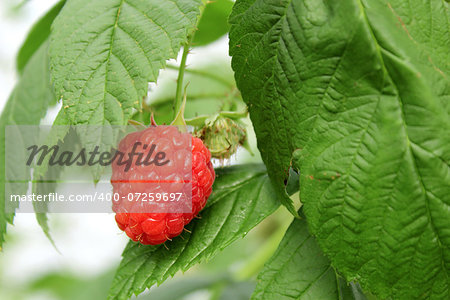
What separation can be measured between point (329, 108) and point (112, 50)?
29 cm

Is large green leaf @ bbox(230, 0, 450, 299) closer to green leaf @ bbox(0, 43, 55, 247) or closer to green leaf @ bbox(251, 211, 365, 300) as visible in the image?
green leaf @ bbox(251, 211, 365, 300)

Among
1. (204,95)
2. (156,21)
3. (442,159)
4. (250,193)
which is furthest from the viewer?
(204,95)

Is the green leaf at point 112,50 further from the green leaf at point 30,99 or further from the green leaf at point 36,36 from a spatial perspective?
the green leaf at point 36,36

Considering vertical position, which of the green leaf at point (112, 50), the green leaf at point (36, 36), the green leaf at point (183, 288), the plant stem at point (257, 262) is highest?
the green leaf at point (36, 36)

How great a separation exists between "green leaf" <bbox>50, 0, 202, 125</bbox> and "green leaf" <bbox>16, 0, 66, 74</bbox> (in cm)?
43

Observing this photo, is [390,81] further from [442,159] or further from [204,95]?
[204,95]

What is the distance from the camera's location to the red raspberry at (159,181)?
739mm

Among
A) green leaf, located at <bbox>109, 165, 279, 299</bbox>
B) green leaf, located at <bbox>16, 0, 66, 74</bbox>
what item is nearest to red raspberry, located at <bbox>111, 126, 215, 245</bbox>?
green leaf, located at <bbox>109, 165, 279, 299</bbox>

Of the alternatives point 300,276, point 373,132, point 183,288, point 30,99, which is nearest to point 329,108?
point 373,132

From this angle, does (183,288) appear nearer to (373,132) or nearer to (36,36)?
(36,36)

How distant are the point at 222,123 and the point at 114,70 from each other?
0.26 meters

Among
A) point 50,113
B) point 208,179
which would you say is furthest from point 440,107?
point 50,113

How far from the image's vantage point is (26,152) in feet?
2.99

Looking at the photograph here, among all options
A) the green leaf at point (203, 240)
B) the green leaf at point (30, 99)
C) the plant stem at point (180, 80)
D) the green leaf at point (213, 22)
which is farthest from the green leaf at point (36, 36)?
the green leaf at point (203, 240)
